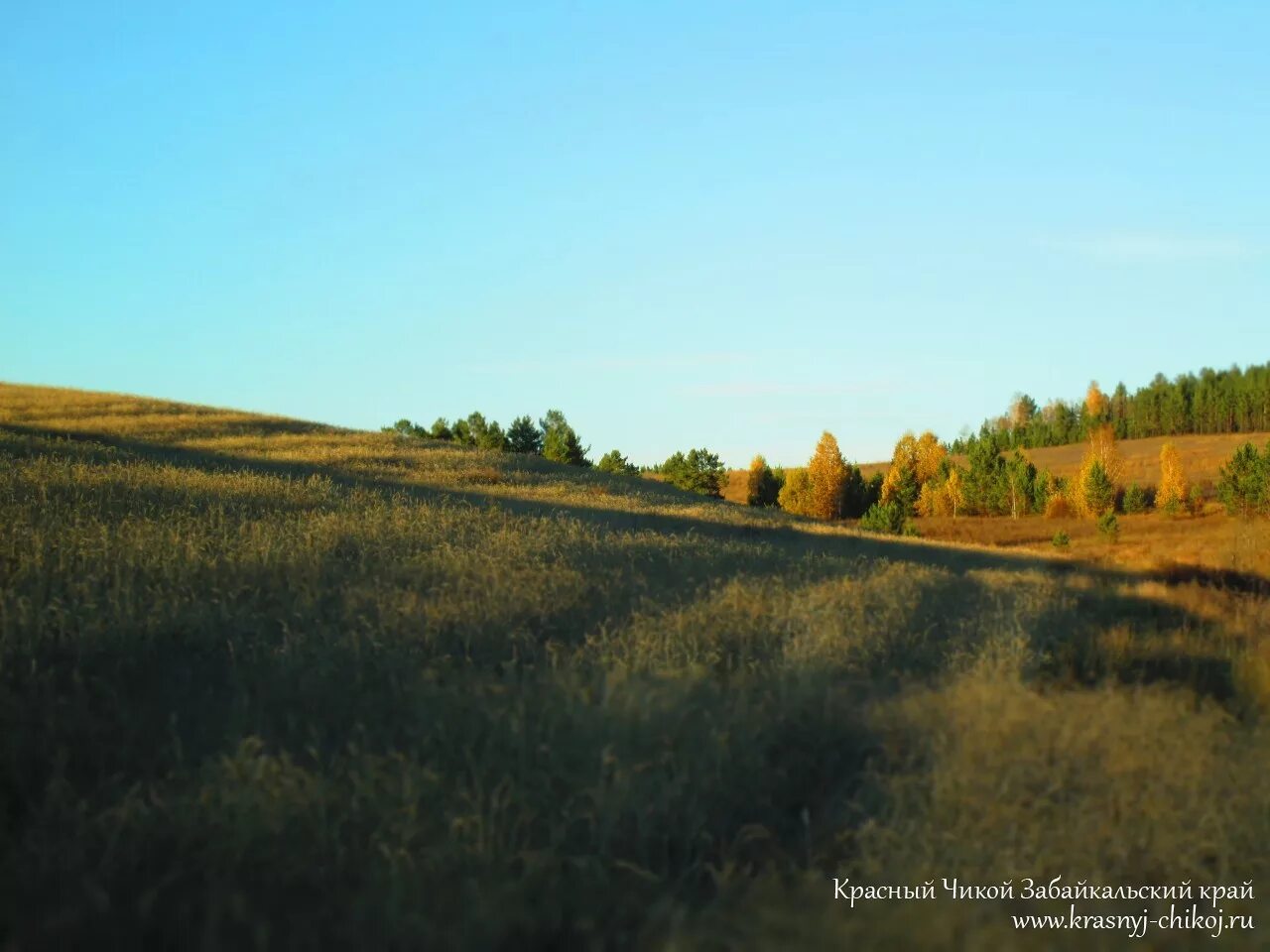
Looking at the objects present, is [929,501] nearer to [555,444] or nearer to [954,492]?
[954,492]

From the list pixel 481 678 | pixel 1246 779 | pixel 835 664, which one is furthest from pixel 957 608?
pixel 481 678

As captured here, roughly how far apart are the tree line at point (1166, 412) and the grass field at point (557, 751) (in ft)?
409

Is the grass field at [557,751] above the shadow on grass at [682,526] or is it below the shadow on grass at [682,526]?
below

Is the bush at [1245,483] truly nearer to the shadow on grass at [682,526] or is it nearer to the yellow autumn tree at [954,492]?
the yellow autumn tree at [954,492]

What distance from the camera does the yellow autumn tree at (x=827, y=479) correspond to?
76.0 m

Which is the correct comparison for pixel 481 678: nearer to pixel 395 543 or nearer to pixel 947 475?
pixel 395 543

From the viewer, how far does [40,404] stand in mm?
29125

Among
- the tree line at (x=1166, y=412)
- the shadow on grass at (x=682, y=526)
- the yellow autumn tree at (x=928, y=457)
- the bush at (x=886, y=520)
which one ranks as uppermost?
the tree line at (x=1166, y=412)

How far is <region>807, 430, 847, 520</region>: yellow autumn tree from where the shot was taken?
7602 cm

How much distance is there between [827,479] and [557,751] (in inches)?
2880

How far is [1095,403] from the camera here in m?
163

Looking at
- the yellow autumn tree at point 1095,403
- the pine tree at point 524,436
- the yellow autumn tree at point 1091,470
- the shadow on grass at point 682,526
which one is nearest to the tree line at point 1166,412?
the yellow autumn tree at point 1095,403

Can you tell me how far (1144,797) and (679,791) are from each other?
2.35m

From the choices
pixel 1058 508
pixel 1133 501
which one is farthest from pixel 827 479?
pixel 1133 501
